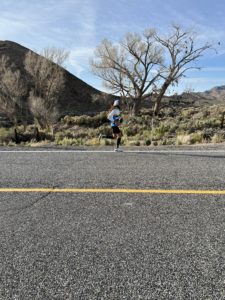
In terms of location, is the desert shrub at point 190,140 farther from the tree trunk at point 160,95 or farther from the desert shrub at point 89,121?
the tree trunk at point 160,95

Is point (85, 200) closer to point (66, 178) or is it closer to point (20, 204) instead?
point (20, 204)

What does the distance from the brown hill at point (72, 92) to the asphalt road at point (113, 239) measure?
51.7 meters

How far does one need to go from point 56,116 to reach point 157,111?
41.9 feet

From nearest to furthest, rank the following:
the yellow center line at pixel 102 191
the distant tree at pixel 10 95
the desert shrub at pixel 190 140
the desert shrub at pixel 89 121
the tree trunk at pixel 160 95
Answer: the yellow center line at pixel 102 191 → the desert shrub at pixel 190 140 → the desert shrub at pixel 89 121 → the tree trunk at pixel 160 95 → the distant tree at pixel 10 95

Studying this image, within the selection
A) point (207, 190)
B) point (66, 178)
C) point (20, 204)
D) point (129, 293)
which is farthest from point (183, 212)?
point (66, 178)

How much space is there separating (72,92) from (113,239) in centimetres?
7492

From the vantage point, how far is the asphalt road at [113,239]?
2885 millimetres

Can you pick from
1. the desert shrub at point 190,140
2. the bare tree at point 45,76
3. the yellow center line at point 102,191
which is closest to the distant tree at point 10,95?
the bare tree at point 45,76

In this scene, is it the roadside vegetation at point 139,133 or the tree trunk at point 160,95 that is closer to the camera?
the roadside vegetation at point 139,133

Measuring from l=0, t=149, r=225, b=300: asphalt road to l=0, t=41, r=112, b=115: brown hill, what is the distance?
51653 mm

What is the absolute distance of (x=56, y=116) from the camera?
45.7 meters

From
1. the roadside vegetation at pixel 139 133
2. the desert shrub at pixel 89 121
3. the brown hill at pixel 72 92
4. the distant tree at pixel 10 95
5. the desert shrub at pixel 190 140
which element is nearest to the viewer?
the desert shrub at pixel 190 140

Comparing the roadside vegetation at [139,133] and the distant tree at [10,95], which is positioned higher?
the distant tree at [10,95]

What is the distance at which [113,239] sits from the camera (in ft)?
12.1
